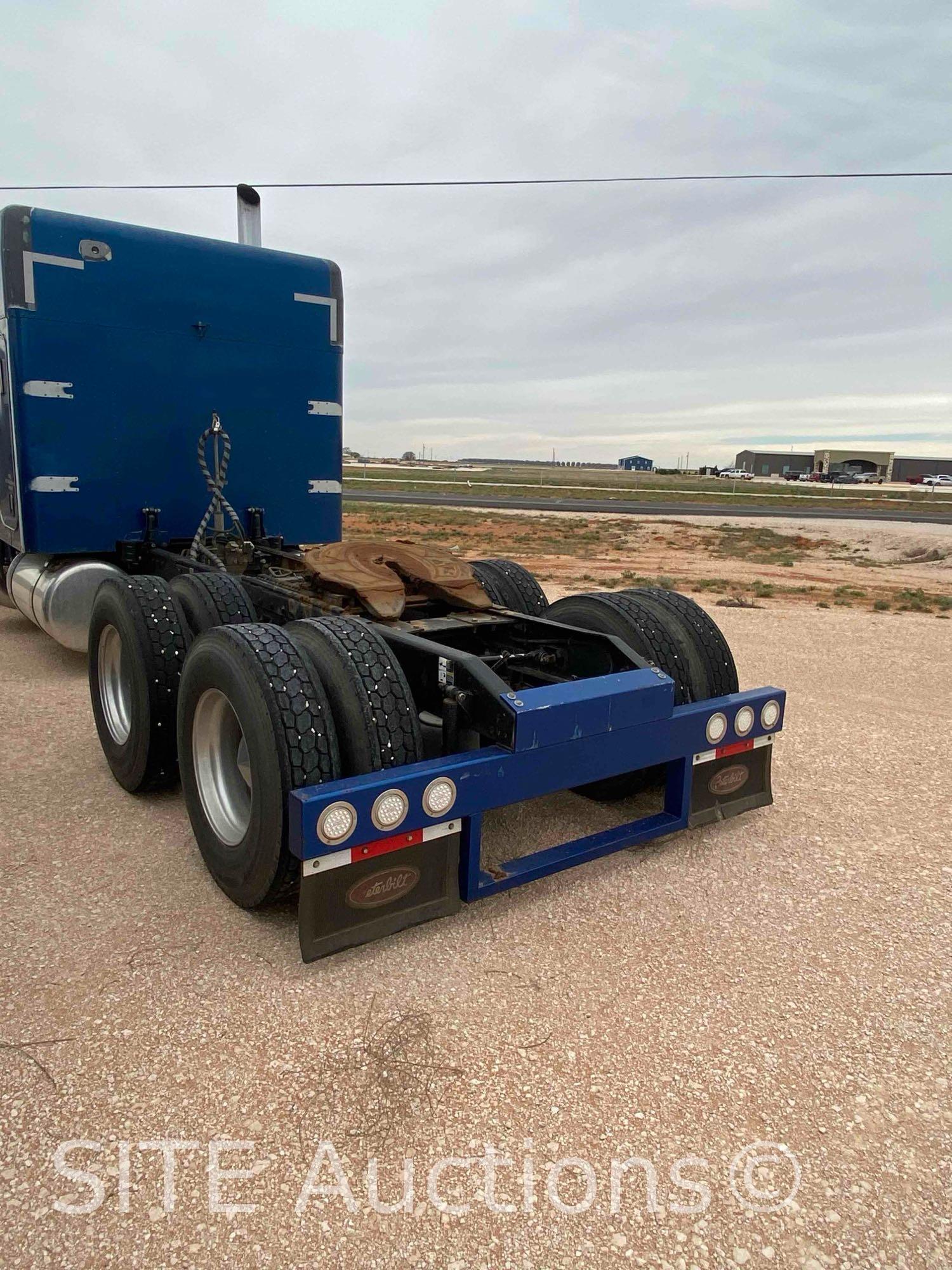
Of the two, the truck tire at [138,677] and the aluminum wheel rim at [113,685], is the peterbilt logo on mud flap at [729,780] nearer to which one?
the truck tire at [138,677]

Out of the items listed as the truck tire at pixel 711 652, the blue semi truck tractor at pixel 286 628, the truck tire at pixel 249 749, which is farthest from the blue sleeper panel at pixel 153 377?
the truck tire at pixel 711 652

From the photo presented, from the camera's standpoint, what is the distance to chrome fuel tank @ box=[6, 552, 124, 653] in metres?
6.46

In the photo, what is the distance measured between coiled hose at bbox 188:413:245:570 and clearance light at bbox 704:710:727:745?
3.80 m

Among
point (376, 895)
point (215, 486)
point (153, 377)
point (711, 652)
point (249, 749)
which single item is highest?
point (153, 377)

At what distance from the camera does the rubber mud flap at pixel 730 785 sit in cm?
397

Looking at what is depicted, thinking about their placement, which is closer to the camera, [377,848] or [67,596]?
[377,848]

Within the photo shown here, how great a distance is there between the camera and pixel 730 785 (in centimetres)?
411

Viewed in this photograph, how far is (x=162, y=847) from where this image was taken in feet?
13.0

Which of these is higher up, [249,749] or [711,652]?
[711,652]

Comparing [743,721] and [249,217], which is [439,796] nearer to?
[743,721]

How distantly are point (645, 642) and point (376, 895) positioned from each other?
6.20 feet

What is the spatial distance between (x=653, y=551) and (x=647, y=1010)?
2072 centimetres

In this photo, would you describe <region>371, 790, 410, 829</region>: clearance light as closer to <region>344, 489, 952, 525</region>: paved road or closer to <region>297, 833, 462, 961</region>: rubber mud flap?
<region>297, 833, 462, 961</region>: rubber mud flap

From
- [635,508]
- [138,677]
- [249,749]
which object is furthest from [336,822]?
[635,508]
